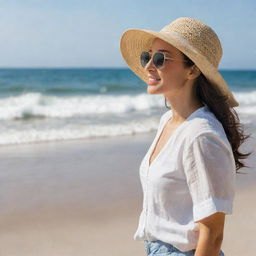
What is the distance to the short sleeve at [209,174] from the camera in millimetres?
1639

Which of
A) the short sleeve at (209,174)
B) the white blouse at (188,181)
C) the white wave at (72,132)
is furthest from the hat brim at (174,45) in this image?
the white wave at (72,132)

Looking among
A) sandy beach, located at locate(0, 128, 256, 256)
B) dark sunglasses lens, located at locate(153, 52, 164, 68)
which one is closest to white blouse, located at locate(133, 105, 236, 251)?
dark sunglasses lens, located at locate(153, 52, 164, 68)

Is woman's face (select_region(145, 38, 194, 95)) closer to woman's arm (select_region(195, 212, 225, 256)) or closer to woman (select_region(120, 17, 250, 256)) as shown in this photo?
woman (select_region(120, 17, 250, 256))

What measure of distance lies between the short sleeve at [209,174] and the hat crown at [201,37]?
0.36m

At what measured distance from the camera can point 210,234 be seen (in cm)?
166

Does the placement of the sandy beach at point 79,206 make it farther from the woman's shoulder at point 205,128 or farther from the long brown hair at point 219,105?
the woman's shoulder at point 205,128

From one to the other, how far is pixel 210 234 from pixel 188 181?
18cm

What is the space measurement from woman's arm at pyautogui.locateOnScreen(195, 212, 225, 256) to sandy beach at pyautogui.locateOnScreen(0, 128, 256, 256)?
2.58 m

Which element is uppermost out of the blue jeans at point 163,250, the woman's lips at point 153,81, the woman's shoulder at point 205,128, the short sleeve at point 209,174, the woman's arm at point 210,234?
the woman's lips at point 153,81

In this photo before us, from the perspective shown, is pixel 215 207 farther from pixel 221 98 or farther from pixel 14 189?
pixel 14 189

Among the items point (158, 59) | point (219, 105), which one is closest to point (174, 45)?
point (158, 59)

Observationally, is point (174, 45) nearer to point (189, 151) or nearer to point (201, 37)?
point (201, 37)

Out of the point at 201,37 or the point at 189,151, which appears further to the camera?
the point at 201,37

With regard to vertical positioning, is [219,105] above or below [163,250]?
above
